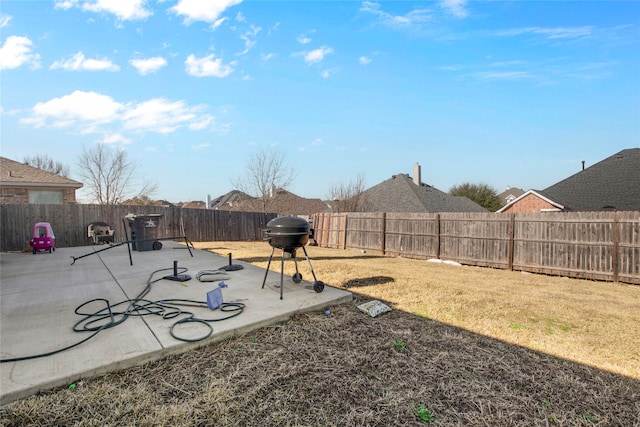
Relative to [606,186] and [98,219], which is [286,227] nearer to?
[98,219]

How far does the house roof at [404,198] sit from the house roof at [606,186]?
24.8 ft

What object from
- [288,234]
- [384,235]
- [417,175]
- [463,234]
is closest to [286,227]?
[288,234]

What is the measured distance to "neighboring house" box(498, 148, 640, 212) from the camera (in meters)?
13.3

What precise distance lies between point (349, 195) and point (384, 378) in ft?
63.9

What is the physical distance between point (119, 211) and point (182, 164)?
813 centimetres

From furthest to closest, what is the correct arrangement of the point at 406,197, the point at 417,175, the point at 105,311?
the point at 417,175 < the point at 406,197 < the point at 105,311

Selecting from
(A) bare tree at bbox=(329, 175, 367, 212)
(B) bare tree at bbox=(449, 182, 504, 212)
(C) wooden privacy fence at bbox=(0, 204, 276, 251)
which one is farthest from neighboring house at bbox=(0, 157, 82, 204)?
(B) bare tree at bbox=(449, 182, 504, 212)

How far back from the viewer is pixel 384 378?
2164 mm

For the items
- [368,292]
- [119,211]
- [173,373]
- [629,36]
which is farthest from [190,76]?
[629,36]

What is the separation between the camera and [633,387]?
2184 mm

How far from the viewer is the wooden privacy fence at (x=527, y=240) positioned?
266 inches

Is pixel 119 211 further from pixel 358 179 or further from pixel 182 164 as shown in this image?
pixel 358 179

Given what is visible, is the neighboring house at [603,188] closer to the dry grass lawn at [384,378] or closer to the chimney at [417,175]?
the chimney at [417,175]

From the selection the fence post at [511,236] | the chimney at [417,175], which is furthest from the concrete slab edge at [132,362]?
the chimney at [417,175]
